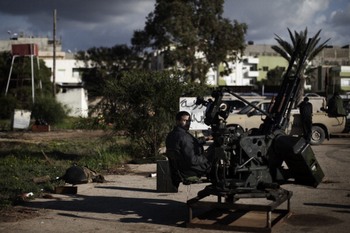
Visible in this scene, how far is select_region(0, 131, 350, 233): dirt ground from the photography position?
8.82m

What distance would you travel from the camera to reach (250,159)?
852 centimetres

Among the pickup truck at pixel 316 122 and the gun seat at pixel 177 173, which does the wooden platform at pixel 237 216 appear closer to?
the gun seat at pixel 177 173

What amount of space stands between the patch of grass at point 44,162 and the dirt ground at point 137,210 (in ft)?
2.62

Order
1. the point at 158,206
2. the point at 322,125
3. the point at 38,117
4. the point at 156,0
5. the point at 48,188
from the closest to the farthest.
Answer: the point at 158,206 → the point at 48,188 → the point at 322,125 → the point at 38,117 → the point at 156,0

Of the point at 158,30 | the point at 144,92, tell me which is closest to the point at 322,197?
the point at 144,92

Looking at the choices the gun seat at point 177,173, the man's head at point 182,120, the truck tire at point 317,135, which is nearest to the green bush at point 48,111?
the truck tire at point 317,135

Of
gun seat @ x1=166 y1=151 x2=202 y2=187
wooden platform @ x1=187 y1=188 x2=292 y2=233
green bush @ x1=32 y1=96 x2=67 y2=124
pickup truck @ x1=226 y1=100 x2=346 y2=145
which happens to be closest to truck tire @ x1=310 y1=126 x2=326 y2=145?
pickup truck @ x1=226 y1=100 x2=346 y2=145

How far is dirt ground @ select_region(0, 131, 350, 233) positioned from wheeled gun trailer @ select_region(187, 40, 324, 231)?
0.63m

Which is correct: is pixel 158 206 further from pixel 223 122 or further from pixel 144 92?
pixel 144 92

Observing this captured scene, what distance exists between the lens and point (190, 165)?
8.48m

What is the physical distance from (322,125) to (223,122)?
53.1ft

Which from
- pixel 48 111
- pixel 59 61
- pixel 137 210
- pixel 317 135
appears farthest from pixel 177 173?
pixel 59 61

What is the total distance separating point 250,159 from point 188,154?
92 cm

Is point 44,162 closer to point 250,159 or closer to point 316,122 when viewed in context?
point 250,159
